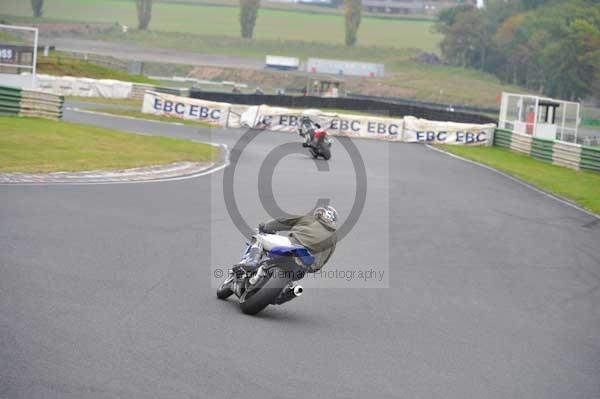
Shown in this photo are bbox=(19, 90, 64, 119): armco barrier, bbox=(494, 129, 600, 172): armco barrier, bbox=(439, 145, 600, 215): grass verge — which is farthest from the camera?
bbox=(494, 129, 600, 172): armco barrier

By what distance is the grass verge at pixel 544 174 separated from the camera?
24875 mm

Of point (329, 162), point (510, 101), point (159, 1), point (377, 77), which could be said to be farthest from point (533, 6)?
point (329, 162)

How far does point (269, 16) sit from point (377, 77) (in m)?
41.1

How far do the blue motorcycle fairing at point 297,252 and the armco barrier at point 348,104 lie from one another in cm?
3644

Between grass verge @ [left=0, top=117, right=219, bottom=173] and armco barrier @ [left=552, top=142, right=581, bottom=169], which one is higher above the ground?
armco barrier @ [left=552, top=142, right=581, bottom=169]

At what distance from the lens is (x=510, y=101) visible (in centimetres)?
4312

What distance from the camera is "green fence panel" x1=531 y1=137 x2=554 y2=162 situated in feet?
114

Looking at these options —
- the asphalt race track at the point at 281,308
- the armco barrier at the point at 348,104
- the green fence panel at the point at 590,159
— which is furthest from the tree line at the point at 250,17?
the asphalt race track at the point at 281,308

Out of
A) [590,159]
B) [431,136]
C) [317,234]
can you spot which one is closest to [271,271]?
[317,234]

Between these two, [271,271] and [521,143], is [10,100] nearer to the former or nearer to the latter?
[521,143]

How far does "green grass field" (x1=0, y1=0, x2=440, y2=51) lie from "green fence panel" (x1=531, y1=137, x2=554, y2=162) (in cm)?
7898

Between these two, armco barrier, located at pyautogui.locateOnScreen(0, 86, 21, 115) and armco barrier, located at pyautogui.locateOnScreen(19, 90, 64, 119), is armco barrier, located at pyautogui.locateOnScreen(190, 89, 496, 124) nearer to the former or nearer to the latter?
armco barrier, located at pyautogui.locateOnScreen(19, 90, 64, 119)
